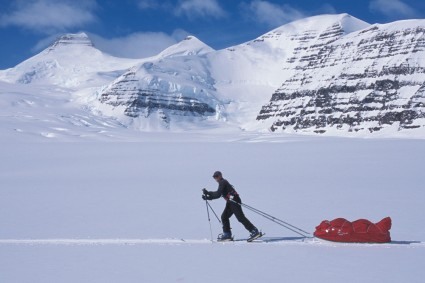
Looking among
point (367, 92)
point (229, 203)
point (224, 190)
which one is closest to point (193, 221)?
point (229, 203)

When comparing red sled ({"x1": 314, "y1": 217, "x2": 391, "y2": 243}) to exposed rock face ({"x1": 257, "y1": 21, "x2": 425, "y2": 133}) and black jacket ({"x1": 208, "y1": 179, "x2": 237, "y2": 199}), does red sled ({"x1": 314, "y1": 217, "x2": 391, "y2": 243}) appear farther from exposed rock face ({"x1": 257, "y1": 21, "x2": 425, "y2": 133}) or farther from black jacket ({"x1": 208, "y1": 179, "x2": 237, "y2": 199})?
exposed rock face ({"x1": 257, "y1": 21, "x2": 425, "y2": 133})

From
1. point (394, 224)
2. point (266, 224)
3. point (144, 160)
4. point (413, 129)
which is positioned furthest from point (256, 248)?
point (413, 129)

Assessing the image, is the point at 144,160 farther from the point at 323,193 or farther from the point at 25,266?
the point at 25,266

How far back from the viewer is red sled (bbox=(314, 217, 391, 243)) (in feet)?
33.6

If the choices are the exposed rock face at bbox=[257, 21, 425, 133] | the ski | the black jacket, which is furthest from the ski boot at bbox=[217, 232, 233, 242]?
the exposed rock face at bbox=[257, 21, 425, 133]

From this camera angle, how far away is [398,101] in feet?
521

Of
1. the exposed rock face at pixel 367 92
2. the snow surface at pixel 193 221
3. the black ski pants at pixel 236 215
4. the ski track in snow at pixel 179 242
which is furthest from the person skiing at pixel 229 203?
the exposed rock face at pixel 367 92

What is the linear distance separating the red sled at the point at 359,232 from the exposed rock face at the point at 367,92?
14387 cm

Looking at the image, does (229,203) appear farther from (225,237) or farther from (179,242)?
(179,242)

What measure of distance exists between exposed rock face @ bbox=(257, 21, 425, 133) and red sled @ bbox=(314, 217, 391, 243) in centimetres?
14387

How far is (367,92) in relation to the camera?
A: 559ft

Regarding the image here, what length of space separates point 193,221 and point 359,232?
5003mm

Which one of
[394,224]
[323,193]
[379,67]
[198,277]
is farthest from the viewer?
[379,67]

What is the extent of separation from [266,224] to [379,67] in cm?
17647
